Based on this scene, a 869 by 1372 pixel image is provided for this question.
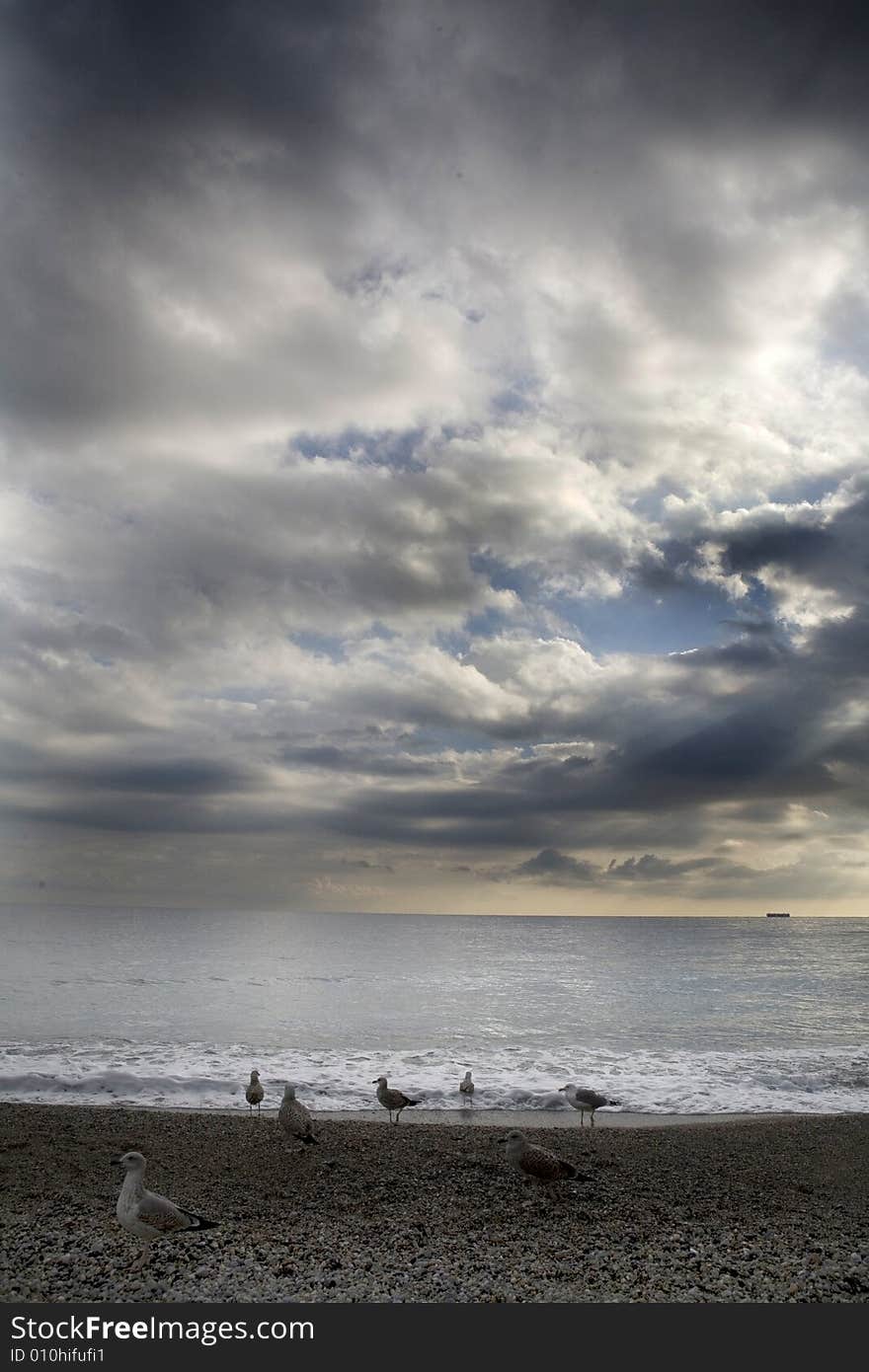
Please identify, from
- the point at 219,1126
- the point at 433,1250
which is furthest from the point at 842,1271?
the point at 219,1126

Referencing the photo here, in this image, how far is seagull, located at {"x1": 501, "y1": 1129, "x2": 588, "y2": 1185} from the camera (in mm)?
10328

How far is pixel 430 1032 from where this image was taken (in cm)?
2786

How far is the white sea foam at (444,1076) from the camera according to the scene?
56.4ft

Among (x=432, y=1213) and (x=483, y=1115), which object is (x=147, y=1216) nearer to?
(x=432, y=1213)

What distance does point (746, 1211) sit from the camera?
9930 mm

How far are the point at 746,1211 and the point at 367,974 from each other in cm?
4578

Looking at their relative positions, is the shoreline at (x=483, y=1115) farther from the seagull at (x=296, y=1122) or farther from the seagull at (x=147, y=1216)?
the seagull at (x=147, y=1216)

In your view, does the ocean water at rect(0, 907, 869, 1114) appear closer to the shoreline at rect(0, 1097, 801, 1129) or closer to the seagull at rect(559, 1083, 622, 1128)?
the shoreline at rect(0, 1097, 801, 1129)

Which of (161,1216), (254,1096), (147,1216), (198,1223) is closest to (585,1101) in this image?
(254,1096)

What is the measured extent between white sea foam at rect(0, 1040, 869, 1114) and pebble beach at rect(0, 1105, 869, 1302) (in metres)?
2.49

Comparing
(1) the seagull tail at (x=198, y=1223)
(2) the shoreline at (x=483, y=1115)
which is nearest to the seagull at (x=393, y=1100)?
(2) the shoreline at (x=483, y=1115)

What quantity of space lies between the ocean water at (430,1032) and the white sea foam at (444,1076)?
0.07 m

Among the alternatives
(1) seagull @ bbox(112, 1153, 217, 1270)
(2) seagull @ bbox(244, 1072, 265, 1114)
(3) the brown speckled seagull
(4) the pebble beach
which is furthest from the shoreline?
(1) seagull @ bbox(112, 1153, 217, 1270)

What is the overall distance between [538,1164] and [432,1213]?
1.56m
